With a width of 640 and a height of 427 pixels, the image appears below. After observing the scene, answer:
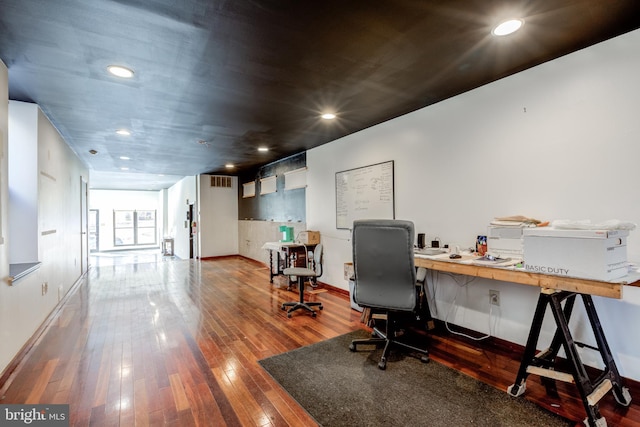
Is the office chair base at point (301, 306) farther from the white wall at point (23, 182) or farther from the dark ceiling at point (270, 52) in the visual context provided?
the white wall at point (23, 182)

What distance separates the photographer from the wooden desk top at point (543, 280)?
1.68m

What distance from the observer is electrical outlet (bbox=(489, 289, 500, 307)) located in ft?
9.27

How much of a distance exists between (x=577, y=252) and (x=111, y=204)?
15970 millimetres

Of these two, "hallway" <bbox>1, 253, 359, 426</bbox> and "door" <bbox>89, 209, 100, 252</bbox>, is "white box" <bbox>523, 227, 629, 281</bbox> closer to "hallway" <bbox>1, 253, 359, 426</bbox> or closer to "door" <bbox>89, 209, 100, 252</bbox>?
"hallway" <bbox>1, 253, 359, 426</bbox>

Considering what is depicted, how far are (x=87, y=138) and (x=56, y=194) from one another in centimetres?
105

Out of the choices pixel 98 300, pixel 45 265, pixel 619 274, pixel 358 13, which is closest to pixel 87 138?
pixel 45 265

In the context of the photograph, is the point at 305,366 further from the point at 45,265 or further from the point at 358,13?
the point at 45,265

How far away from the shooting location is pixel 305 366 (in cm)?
248

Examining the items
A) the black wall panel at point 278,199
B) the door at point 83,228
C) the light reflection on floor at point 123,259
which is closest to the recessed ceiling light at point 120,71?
the black wall panel at point 278,199

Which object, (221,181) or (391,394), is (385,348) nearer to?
(391,394)

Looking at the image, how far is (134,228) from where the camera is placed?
14047 millimetres

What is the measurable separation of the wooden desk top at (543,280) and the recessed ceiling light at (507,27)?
1.68m

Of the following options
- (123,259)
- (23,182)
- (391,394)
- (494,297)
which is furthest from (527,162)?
(123,259)

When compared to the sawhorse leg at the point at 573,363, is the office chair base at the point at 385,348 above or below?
below
